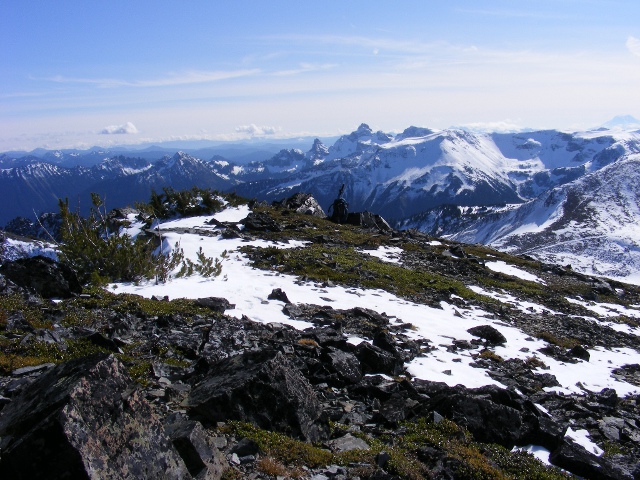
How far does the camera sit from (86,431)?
4.44 m

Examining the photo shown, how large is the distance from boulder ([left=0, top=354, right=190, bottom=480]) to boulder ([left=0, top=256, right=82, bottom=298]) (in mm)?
9096

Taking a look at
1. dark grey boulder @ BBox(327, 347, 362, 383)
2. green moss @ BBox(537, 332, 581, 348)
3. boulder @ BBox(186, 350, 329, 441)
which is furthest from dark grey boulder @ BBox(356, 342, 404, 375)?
green moss @ BBox(537, 332, 581, 348)

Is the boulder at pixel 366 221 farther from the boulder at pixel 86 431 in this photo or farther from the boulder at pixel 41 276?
the boulder at pixel 86 431

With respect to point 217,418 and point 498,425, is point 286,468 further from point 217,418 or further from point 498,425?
point 498,425

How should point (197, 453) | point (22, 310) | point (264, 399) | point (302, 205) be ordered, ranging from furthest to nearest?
point (302, 205), point (22, 310), point (264, 399), point (197, 453)

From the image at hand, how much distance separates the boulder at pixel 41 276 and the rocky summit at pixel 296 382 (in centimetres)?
5

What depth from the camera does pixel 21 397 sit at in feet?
18.5

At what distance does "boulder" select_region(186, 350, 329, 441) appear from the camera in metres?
7.11

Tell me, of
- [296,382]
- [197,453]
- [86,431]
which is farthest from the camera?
[296,382]

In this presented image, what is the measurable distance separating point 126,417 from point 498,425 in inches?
282

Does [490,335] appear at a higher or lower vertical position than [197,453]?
lower

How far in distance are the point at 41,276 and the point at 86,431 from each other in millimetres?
11217

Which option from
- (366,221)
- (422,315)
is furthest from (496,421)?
(366,221)

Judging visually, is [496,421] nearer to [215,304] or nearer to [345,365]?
[345,365]
